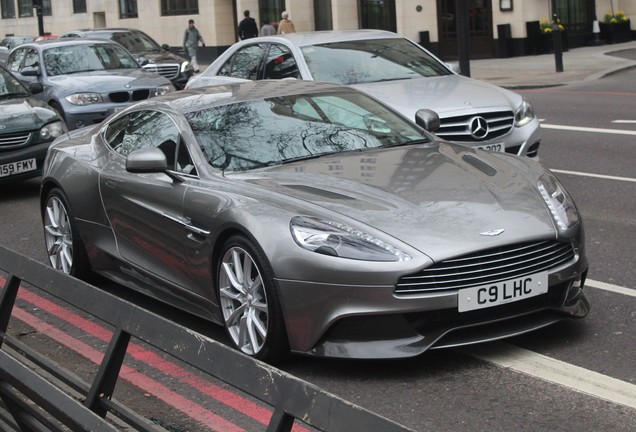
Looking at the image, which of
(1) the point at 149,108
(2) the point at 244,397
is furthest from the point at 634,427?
(1) the point at 149,108

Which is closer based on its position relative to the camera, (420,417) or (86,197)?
(420,417)

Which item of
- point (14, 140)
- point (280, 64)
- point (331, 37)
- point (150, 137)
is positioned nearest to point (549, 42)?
point (331, 37)

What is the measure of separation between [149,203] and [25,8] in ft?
182

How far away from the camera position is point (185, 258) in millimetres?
7004

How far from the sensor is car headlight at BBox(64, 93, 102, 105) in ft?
58.6

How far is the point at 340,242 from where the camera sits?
6.04 m

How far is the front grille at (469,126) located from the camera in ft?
36.8

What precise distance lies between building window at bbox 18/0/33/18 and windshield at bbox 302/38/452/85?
4978cm

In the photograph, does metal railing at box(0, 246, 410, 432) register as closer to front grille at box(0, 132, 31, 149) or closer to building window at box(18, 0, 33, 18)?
A: front grille at box(0, 132, 31, 149)

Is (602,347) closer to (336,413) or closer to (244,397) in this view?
(244,397)

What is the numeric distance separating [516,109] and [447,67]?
145 cm

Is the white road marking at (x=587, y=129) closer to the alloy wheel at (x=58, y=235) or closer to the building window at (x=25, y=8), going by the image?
the alloy wheel at (x=58, y=235)

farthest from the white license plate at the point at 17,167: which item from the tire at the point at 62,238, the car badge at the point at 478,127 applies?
the car badge at the point at 478,127

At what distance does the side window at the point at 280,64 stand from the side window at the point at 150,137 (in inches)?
164
